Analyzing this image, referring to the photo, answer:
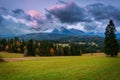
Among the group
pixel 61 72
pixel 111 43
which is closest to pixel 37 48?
pixel 111 43

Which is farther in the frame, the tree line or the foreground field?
the tree line

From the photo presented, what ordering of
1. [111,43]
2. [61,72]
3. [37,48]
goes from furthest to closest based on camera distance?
[37,48]
[111,43]
[61,72]

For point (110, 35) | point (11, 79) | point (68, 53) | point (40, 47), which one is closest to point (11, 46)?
point (40, 47)

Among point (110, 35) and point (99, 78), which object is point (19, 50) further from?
point (99, 78)

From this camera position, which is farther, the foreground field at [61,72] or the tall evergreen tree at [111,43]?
the tall evergreen tree at [111,43]

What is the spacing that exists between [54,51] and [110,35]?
69121 millimetres

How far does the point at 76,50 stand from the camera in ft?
558

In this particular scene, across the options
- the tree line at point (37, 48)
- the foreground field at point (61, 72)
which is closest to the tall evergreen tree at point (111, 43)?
the foreground field at point (61, 72)

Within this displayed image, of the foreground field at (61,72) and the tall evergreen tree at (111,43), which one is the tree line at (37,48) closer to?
the tall evergreen tree at (111,43)

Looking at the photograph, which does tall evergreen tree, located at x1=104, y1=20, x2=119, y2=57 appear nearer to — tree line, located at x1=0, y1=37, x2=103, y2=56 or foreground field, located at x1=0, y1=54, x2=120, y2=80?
foreground field, located at x1=0, y1=54, x2=120, y2=80

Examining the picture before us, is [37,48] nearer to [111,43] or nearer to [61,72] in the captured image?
[111,43]

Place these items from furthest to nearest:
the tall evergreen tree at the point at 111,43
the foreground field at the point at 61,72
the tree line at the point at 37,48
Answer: the tree line at the point at 37,48, the tall evergreen tree at the point at 111,43, the foreground field at the point at 61,72

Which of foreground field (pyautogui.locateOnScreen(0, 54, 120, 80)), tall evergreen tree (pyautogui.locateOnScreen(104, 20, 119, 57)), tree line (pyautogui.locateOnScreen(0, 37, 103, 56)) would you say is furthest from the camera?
tree line (pyautogui.locateOnScreen(0, 37, 103, 56))

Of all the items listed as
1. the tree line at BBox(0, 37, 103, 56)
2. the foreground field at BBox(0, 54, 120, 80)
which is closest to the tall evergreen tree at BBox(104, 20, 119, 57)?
the foreground field at BBox(0, 54, 120, 80)
